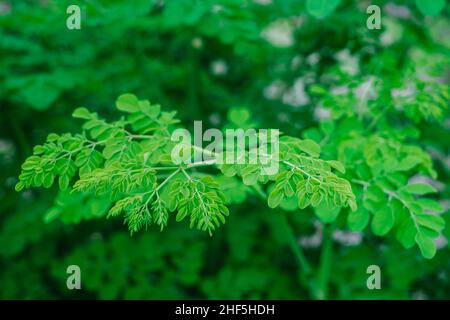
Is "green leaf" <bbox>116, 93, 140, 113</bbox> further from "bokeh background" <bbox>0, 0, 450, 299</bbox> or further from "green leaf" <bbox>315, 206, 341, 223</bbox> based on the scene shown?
"green leaf" <bbox>315, 206, 341, 223</bbox>

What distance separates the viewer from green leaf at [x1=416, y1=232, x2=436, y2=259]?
1.40 metres

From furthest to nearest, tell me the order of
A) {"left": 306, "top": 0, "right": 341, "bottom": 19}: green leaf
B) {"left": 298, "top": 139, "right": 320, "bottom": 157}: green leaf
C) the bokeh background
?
the bokeh background < {"left": 306, "top": 0, "right": 341, "bottom": 19}: green leaf < {"left": 298, "top": 139, "right": 320, "bottom": 157}: green leaf

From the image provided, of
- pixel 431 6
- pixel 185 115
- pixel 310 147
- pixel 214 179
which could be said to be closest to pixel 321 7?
pixel 431 6

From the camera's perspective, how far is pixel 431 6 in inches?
63.2

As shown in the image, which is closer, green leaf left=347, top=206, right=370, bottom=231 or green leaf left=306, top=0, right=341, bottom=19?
green leaf left=347, top=206, right=370, bottom=231

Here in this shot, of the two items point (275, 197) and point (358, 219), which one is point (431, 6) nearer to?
point (358, 219)

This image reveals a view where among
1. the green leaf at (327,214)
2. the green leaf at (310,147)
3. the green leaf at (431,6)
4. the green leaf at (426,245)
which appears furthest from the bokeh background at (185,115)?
the green leaf at (310,147)

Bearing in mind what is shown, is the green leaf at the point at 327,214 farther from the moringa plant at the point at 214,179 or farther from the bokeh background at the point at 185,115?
the bokeh background at the point at 185,115

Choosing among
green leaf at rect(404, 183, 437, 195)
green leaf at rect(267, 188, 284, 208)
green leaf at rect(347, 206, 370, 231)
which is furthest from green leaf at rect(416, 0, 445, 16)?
green leaf at rect(267, 188, 284, 208)

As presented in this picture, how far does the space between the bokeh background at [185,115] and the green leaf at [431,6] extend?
260 millimetres

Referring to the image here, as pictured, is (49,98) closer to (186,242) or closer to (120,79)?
(120,79)

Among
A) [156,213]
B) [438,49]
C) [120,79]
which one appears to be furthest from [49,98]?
[438,49]

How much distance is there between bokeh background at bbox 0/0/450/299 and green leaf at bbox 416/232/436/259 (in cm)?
47

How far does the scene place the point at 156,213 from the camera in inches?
48.4
